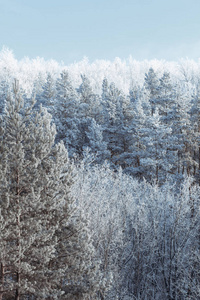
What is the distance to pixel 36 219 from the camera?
6.71 meters

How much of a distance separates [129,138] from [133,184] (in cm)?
956

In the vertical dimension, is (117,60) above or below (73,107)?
above

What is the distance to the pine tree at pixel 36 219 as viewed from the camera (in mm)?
6059

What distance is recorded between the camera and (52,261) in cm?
712

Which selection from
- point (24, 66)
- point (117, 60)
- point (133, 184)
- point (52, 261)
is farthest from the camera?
point (117, 60)

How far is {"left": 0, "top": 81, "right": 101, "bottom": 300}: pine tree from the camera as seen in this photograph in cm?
606

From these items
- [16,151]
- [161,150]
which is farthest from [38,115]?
[161,150]

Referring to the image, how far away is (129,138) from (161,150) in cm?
497

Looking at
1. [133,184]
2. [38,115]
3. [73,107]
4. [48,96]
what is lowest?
[133,184]

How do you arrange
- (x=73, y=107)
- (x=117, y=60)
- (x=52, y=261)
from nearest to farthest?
(x=52, y=261)
(x=73, y=107)
(x=117, y=60)

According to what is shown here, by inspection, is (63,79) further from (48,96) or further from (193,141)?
(193,141)

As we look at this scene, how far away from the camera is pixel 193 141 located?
27.2 metres

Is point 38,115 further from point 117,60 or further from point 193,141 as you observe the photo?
point 117,60

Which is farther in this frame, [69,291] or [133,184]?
[133,184]
